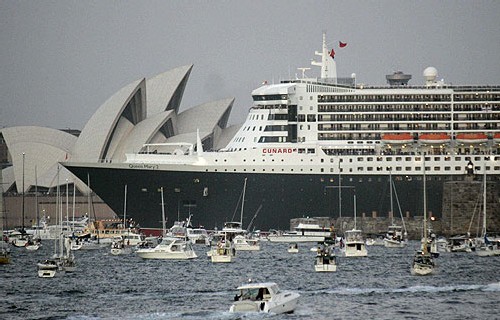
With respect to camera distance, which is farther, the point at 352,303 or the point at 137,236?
the point at 137,236

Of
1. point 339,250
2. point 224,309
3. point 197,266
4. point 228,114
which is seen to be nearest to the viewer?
point 224,309

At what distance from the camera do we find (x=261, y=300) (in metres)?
46.7

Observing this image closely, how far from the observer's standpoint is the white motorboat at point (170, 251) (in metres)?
75.9

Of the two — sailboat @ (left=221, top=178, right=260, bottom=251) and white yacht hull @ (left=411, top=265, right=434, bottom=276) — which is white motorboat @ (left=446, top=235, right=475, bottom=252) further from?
Result: white yacht hull @ (left=411, top=265, right=434, bottom=276)

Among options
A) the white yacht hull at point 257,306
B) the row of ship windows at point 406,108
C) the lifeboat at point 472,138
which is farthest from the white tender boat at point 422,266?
the row of ship windows at point 406,108

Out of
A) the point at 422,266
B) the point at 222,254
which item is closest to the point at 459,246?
the point at 222,254

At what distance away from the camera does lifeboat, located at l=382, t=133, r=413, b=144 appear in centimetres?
9800

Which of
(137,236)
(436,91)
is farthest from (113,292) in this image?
(436,91)

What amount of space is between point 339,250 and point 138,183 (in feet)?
68.0

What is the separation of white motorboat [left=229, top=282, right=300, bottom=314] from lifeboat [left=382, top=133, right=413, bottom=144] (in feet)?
168

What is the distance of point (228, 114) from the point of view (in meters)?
132

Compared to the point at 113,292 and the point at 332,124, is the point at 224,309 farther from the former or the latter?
the point at 332,124

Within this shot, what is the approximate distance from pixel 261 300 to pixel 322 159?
50.5m

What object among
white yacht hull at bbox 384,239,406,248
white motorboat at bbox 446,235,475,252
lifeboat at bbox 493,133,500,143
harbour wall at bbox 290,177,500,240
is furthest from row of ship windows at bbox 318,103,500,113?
white motorboat at bbox 446,235,475,252
